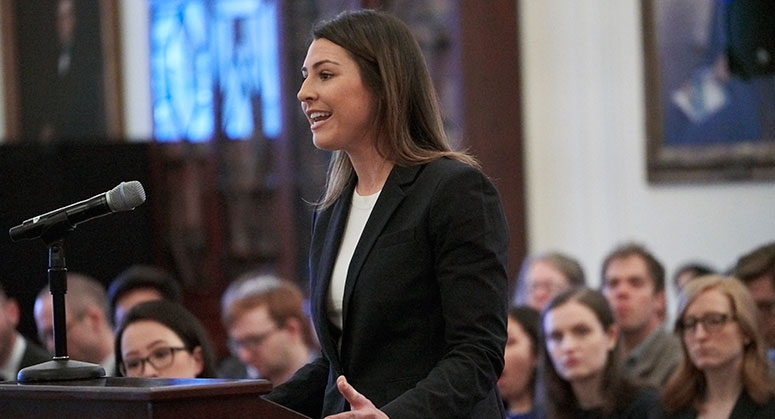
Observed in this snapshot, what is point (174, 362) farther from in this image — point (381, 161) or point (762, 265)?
point (762, 265)

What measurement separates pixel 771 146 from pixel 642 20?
1190 millimetres

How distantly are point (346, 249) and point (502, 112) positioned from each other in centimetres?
675

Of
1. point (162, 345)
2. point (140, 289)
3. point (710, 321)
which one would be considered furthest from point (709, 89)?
point (162, 345)

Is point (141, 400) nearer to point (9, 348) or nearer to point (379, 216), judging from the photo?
point (379, 216)

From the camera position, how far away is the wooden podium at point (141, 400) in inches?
90.4

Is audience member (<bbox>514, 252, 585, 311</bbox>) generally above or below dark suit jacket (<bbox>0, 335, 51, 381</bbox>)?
above

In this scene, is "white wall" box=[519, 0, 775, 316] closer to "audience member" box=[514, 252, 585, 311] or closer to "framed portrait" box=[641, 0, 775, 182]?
"framed portrait" box=[641, 0, 775, 182]

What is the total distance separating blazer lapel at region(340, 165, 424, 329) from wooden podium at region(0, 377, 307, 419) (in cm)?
38

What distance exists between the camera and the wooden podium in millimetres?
2297

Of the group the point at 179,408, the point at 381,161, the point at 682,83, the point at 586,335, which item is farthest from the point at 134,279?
the point at 179,408

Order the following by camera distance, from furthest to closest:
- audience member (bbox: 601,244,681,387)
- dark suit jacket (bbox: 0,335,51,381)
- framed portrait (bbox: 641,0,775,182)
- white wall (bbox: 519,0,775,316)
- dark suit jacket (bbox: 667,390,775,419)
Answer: white wall (bbox: 519,0,775,316) → framed portrait (bbox: 641,0,775,182) → audience member (bbox: 601,244,681,387) → dark suit jacket (bbox: 0,335,51,381) → dark suit jacket (bbox: 667,390,775,419)

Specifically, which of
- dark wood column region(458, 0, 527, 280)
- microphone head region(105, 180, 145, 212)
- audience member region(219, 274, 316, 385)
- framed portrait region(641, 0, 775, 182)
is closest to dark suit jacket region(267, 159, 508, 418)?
microphone head region(105, 180, 145, 212)

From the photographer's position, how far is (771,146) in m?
8.30

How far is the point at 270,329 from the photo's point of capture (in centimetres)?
669
